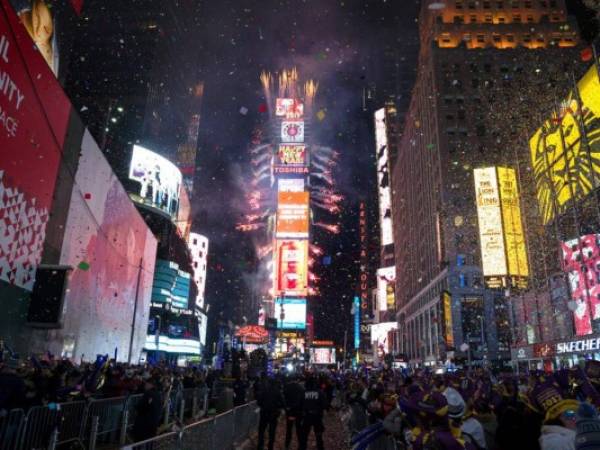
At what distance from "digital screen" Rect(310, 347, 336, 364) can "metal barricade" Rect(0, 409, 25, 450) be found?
10475 cm

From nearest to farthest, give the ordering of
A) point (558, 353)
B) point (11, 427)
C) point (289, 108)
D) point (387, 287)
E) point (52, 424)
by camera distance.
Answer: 1. point (11, 427)
2. point (52, 424)
3. point (558, 353)
4. point (289, 108)
5. point (387, 287)

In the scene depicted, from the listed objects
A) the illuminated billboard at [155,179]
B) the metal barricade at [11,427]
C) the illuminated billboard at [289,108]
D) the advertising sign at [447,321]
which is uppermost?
the illuminated billboard at [289,108]

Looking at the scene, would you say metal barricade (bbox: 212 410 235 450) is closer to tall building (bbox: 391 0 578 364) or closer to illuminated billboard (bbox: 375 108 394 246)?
tall building (bbox: 391 0 578 364)

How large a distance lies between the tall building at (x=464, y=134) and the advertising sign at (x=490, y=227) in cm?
1174

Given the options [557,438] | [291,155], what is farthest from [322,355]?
[557,438]

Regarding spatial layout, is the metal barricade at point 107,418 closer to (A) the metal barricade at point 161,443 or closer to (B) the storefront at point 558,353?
(A) the metal barricade at point 161,443

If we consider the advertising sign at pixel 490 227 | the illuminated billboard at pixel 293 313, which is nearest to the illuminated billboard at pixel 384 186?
the illuminated billboard at pixel 293 313

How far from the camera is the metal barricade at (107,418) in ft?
33.4

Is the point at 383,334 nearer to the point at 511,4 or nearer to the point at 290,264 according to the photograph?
the point at 290,264

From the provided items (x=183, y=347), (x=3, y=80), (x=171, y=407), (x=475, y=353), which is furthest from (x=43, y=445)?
(x=183, y=347)

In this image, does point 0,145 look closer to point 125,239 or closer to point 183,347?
point 125,239

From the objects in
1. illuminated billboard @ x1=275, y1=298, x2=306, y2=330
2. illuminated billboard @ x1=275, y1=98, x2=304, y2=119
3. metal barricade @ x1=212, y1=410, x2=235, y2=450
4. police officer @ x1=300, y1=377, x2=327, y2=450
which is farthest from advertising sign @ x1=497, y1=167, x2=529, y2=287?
illuminated billboard @ x1=275, y1=98, x2=304, y2=119

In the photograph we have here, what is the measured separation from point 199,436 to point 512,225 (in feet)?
153

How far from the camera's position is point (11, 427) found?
23.5 feet
